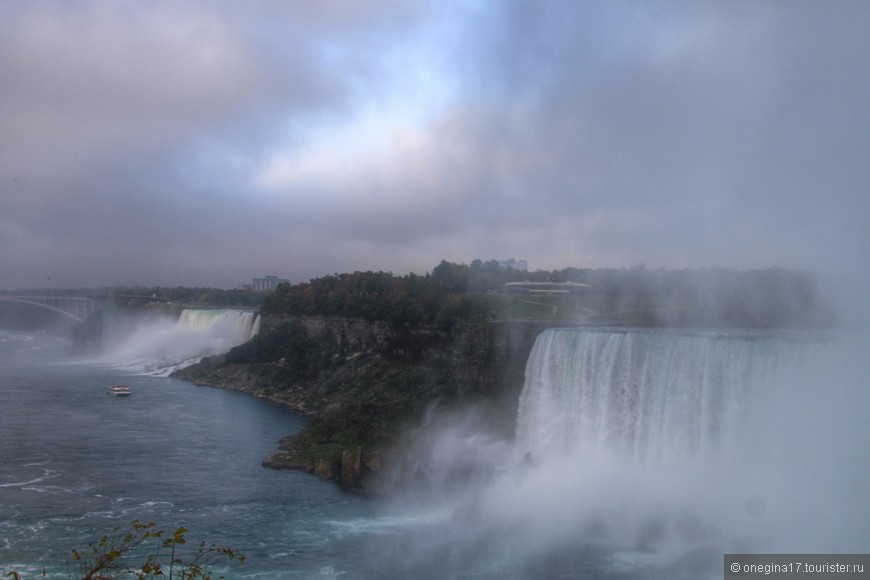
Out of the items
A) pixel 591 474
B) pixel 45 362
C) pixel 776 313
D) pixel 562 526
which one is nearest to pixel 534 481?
pixel 591 474

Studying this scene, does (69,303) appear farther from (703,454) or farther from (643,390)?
(703,454)

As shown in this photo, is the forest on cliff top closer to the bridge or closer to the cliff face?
the cliff face

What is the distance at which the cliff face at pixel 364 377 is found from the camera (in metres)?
20.8

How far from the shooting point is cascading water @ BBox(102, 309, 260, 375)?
45.6 meters

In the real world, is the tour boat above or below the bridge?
below

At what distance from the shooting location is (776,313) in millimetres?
20875

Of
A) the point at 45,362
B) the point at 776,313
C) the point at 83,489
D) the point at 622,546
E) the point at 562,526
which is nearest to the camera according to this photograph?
the point at 622,546

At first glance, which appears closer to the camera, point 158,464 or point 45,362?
point 158,464

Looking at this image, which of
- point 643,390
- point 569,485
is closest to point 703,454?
point 643,390

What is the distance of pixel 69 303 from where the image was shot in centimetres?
7638

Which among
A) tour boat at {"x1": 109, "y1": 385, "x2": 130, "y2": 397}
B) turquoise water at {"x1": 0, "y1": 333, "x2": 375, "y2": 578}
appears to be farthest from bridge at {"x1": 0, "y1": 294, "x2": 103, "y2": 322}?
turquoise water at {"x1": 0, "y1": 333, "x2": 375, "y2": 578}

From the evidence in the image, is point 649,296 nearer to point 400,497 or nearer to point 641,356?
point 641,356

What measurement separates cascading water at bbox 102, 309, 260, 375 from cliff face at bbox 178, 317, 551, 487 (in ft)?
14.7

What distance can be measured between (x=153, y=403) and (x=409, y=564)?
814 inches
